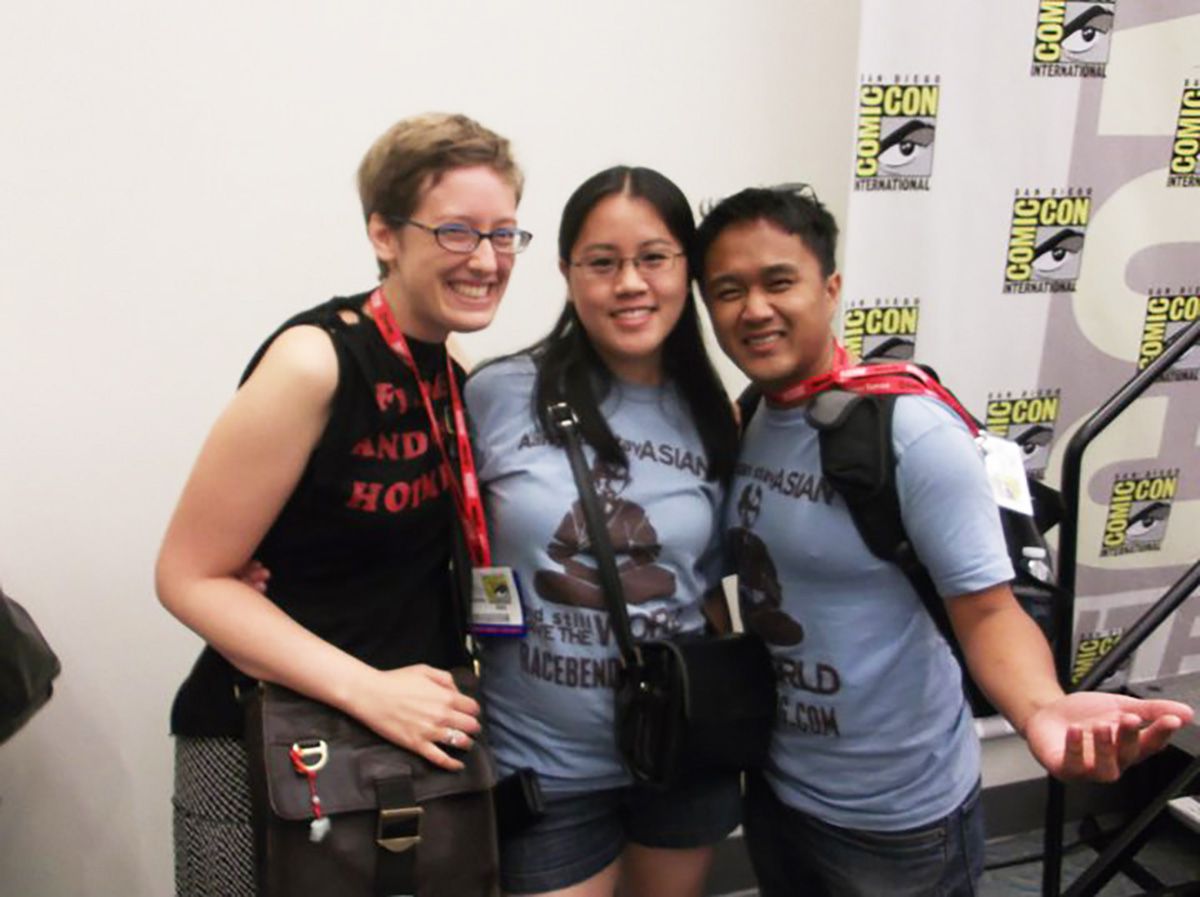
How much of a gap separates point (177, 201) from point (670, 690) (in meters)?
1.34

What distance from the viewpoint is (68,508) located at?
73.2 inches

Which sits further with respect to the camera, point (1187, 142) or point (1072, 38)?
point (1187, 142)

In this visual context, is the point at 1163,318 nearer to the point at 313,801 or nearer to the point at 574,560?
the point at 574,560

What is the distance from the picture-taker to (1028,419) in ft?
7.55

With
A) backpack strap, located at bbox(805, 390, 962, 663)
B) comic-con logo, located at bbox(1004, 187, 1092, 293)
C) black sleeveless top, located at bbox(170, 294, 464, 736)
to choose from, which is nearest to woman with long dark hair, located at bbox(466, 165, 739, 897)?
black sleeveless top, located at bbox(170, 294, 464, 736)

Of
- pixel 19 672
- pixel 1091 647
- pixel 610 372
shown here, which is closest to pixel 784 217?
pixel 610 372

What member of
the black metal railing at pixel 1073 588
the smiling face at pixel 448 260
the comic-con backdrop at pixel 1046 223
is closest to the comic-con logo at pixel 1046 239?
the comic-con backdrop at pixel 1046 223

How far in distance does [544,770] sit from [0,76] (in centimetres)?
156

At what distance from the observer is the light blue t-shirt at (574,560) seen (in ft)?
4.33

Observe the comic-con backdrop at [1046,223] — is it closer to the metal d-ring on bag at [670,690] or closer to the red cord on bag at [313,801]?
the metal d-ring on bag at [670,690]

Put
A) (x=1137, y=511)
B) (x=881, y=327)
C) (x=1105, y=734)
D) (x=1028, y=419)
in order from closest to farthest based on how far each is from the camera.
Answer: (x=1105, y=734) → (x=881, y=327) → (x=1028, y=419) → (x=1137, y=511)

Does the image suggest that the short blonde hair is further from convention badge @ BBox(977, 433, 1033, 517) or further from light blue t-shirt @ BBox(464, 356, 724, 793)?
convention badge @ BBox(977, 433, 1033, 517)

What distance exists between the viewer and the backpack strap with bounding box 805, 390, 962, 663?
1.19 m

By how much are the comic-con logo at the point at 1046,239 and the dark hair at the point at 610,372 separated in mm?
1081
